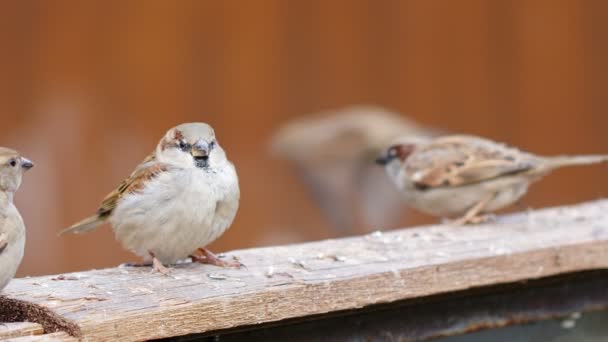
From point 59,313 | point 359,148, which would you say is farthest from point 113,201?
point 359,148

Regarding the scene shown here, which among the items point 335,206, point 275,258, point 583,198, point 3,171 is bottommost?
point 583,198

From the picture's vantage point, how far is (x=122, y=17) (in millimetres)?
6094

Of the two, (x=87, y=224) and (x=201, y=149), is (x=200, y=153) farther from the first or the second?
(x=87, y=224)

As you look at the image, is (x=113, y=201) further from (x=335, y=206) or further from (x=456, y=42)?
(x=456, y=42)

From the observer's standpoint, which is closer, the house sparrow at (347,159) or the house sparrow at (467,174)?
the house sparrow at (467,174)

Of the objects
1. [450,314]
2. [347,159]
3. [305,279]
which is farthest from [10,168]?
[347,159]

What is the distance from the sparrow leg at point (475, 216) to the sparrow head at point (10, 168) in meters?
1.66

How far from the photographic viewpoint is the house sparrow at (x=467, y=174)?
4.52 meters

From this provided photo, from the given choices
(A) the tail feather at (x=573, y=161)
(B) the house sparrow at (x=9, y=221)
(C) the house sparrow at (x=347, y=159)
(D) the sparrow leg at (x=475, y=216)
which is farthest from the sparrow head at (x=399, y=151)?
(B) the house sparrow at (x=9, y=221)

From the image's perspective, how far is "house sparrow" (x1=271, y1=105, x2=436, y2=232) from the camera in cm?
574

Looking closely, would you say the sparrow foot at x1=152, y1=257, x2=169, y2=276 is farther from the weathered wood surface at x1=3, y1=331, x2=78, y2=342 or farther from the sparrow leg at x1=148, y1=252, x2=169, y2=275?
the weathered wood surface at x1=3, y1=331, x2=78, y2=342

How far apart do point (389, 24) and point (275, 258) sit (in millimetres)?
4145

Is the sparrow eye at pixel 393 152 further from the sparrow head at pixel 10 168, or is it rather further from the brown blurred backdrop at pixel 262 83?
the sparrow head at pixel 10 168

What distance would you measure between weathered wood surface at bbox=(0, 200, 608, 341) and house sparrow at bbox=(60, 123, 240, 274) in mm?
78
